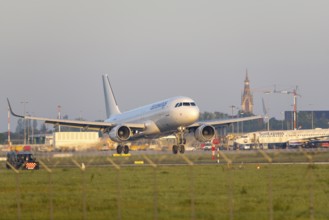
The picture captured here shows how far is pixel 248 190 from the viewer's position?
3588 cm

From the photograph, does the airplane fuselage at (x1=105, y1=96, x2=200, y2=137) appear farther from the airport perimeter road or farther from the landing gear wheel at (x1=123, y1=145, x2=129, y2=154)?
the airport perimeter road

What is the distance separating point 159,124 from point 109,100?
27.6 m

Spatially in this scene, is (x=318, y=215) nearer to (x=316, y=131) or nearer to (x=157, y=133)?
(x=157, y=133)

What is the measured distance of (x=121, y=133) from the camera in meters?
80.4

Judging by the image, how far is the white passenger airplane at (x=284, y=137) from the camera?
133500 millimetres

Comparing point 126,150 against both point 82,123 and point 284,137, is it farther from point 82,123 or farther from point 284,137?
point 284,137

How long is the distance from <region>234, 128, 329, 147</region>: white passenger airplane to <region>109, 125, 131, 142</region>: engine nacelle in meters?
53.7

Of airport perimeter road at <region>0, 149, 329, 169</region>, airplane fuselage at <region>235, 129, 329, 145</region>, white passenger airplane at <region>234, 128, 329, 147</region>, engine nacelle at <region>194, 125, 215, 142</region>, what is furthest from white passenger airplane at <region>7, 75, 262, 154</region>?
airplane fuselage at <region>235, 129, 329, 145</region>

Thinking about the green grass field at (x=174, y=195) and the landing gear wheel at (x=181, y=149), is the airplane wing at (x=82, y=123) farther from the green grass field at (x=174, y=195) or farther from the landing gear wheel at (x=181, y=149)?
the green grass field at (x=174, y=195)

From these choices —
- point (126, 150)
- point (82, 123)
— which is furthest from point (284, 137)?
point (126, 150)

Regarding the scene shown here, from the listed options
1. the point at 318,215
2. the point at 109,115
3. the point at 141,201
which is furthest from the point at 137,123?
the point at 318,215

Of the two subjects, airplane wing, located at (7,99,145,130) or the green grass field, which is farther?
airplane wing, located at (7,99,145,130)

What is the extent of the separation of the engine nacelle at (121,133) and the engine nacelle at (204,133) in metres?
6.00

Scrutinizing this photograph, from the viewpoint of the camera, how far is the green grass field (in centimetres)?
2750
